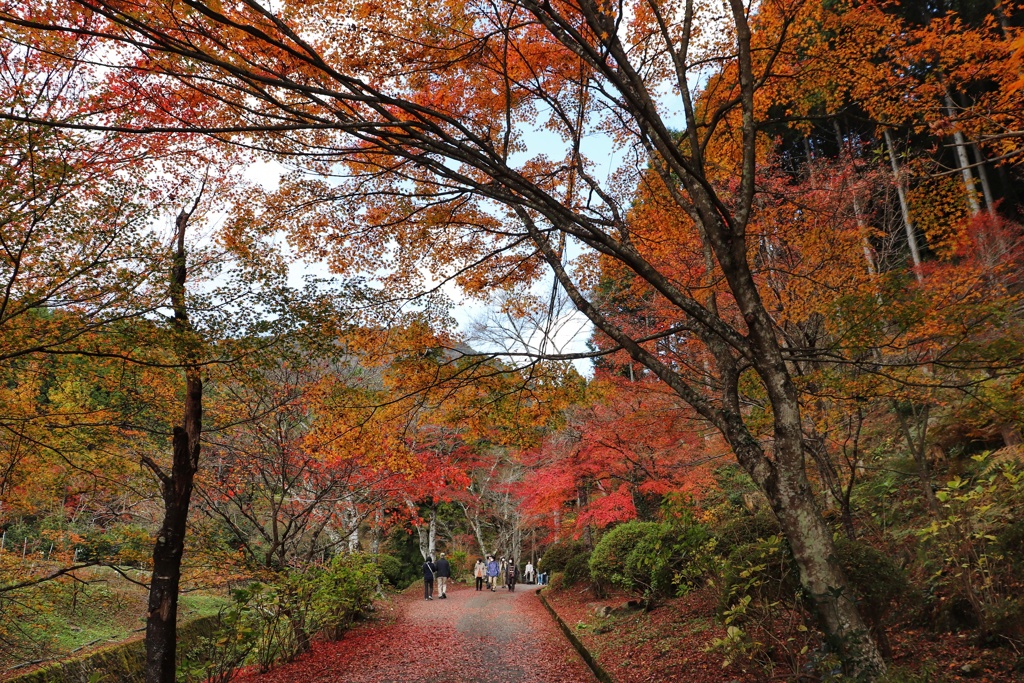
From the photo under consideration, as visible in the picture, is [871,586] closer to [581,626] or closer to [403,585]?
[581,626]

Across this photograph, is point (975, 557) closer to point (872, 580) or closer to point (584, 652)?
point (872, 580)

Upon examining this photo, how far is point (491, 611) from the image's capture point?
14484 millimetres

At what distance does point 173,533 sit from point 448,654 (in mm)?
4933

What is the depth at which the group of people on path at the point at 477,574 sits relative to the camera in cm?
1778

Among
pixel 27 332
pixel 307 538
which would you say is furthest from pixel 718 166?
pixel 307 538

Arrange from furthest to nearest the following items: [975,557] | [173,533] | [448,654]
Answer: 1. [448,654]
2. [173,533]
3. [975,557]

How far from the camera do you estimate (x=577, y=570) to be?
1598 centimetres

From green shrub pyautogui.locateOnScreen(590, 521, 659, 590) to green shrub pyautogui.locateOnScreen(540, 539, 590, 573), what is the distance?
5.49m

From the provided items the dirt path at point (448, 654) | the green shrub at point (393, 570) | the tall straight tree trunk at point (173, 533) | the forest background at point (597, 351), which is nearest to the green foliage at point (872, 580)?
the forest background at point (597, 351)

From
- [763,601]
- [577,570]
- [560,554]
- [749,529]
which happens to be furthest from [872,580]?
[560,554]

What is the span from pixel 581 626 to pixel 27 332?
948 centimetres

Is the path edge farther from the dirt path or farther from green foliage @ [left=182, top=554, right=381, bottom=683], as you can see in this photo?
green foliage @ [left=182, top=554, right=381, bottom=683]

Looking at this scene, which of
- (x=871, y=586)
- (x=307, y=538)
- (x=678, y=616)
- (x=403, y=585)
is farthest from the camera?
(x=403, y=585)

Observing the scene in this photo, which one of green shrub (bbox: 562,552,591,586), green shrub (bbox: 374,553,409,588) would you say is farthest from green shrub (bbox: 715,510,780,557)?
green shrub (bbox: 374,553,409,588)
